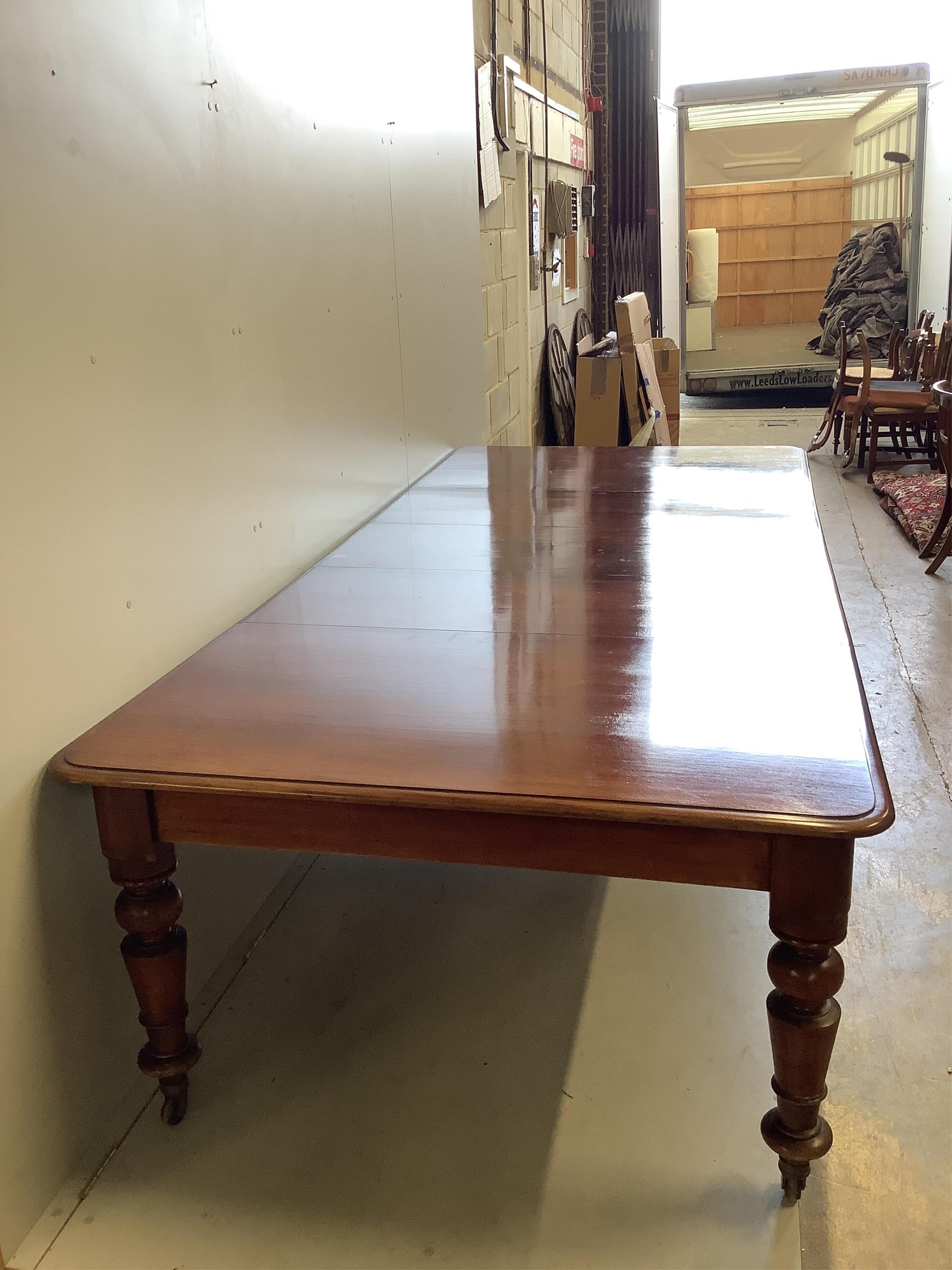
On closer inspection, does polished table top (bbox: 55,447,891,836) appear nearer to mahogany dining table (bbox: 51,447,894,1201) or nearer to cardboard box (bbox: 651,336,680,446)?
mahogany dining table (bbox: 51,447,894,1201)

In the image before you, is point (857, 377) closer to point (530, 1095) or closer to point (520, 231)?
point (520, 231)

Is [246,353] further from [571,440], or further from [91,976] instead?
[571,440]

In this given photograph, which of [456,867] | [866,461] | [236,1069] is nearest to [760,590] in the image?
[456,867]

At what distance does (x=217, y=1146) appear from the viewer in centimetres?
146

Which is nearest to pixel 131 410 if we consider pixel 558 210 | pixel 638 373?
pixel 638 373

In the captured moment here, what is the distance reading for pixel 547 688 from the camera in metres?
1.36

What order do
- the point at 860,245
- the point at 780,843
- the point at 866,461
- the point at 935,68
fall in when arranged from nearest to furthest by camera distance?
the point at 780,843, the point at 866,461, the point at 935,68, the point at 860,245

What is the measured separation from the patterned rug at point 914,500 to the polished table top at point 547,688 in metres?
2.88

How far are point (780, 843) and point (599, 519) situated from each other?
4.11 ft

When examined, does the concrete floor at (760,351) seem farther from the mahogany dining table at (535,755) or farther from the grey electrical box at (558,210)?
the mahogany dining table at (535,755)

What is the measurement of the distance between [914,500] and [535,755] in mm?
4571

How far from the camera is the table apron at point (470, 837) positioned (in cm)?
111

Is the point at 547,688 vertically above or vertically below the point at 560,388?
below

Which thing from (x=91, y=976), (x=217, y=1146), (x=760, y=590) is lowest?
(x=217, y=1146)
